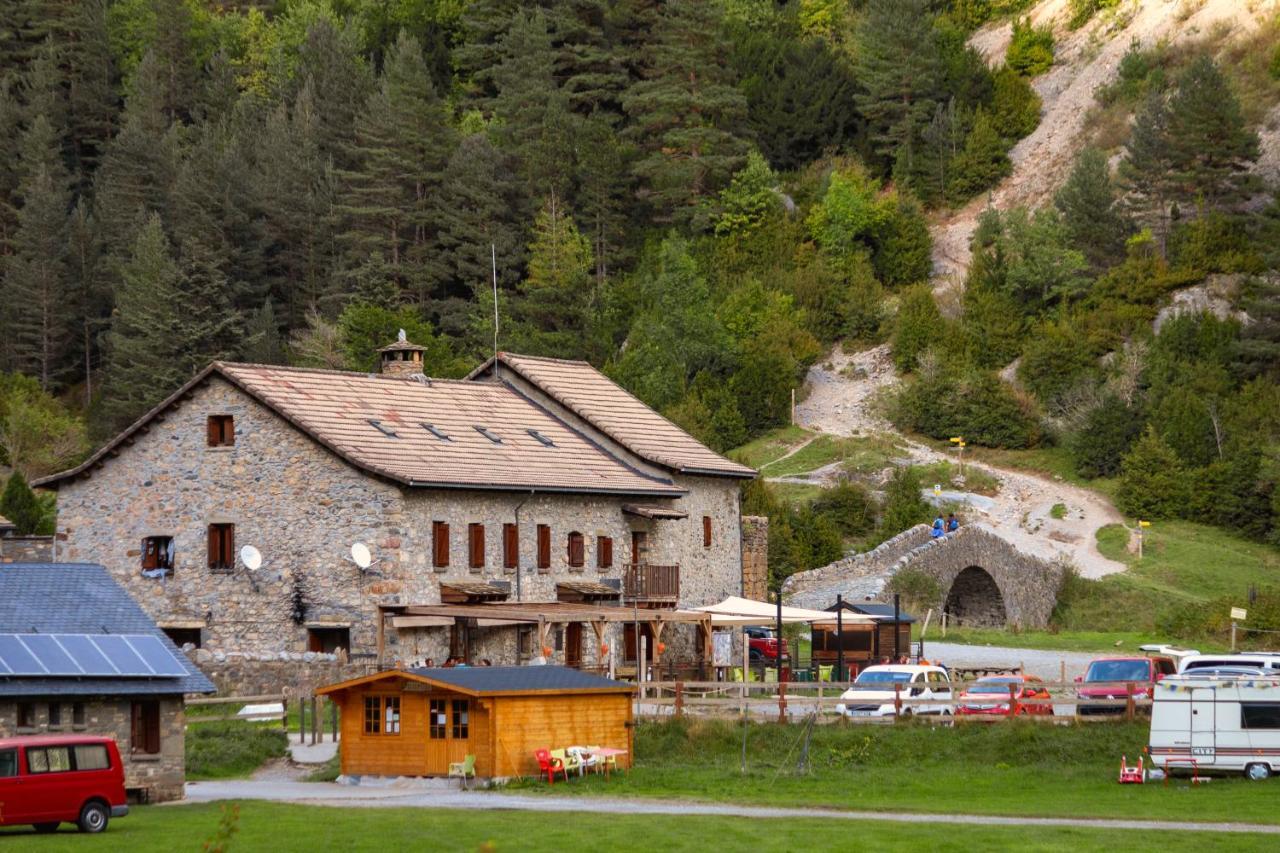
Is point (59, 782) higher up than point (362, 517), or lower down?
Result: lower down

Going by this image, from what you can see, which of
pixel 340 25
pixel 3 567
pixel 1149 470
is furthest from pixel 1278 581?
pixel 340 25

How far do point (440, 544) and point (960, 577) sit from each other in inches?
958

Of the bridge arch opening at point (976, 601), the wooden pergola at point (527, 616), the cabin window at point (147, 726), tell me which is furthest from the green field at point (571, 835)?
the bridge arch opening at point (976, 601)

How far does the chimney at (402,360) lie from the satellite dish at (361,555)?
10722 mm

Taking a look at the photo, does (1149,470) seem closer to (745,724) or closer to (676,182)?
Answer: (676,182)

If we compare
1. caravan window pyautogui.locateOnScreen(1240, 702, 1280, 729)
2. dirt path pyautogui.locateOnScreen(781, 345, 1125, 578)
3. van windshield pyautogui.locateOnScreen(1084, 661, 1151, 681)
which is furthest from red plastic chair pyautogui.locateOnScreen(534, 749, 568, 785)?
dirt path pyautogui.locateOnScreen(781, 345, 1125, 578)

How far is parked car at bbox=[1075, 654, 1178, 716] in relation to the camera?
3897cm

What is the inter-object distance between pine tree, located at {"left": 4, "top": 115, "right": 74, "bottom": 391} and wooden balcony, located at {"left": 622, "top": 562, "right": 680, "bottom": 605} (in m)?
63.0

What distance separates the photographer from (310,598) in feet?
164

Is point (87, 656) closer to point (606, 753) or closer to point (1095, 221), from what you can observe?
point (606, 753)

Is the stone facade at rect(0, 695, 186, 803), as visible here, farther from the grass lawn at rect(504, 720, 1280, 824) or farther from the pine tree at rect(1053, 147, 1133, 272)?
the pine tree at rect(1053, 147, 1133, 272)

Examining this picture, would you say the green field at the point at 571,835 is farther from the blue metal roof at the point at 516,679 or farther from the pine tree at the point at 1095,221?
the pine tree at the point at 1095,221

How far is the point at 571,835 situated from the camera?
27953mm

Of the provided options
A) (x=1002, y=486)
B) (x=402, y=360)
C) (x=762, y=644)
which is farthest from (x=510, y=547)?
(x=1002, y=486)
